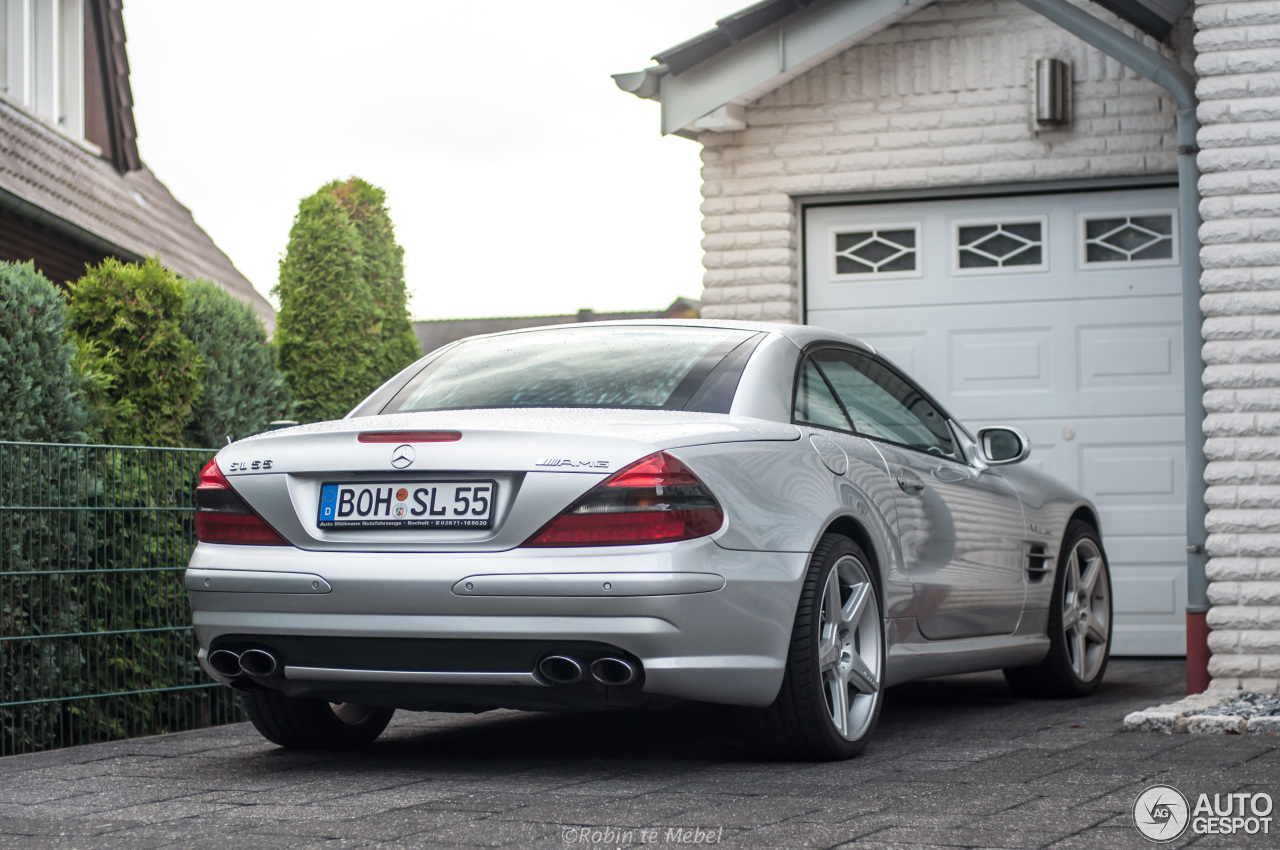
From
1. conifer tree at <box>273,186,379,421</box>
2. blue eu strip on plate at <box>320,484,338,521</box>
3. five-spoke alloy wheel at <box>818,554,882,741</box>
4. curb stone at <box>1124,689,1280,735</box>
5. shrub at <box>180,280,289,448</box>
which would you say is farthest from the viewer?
conifer tree at <box>273,186,379,421</box>

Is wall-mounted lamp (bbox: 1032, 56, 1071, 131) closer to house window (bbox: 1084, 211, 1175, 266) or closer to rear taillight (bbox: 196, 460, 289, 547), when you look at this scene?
house window (bbox: 1084, 211, 1175, 266)

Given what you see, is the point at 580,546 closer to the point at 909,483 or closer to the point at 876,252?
the point at 909,483

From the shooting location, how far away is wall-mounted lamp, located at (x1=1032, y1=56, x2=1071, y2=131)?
919 centimetres

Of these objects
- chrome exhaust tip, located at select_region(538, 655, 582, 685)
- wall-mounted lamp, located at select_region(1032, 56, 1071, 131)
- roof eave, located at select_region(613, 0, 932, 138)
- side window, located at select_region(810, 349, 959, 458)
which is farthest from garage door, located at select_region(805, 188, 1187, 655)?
chrome exhaust tip, located at select_region(538, 655, 582, 685)

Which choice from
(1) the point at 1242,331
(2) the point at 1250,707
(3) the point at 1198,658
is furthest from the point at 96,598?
(1) the point at 1242,331

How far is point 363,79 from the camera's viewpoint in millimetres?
11492

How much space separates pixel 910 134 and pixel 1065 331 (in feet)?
4.98

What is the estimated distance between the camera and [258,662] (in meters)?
4.52

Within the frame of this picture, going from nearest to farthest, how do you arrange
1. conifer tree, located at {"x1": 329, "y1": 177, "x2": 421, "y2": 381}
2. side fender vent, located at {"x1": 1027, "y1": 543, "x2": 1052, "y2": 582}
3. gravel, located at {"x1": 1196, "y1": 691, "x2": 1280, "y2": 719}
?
1. gravel, located at {"x1": 1196, "y1": 691, "x2": 1280, "y2": 719}
2. side fender vent, located at {"x1": 1027, "y1": 543, "x2": 1052, "y2": 582}
3. conifer tree, located at {"x1": 329, "y1": 177, "x2": 421, "y2": 381}

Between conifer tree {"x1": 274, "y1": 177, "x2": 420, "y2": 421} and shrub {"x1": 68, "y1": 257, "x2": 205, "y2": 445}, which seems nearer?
shrub {"x1": 68, "y1": 257, "x2": 205, "y2": 445}

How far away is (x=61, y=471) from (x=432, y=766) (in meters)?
2.01

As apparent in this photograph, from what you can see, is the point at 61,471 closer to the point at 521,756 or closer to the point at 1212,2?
the point at 521,756

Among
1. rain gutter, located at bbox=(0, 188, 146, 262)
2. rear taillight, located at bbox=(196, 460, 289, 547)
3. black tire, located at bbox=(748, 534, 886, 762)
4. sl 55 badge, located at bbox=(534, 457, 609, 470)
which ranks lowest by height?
black tire, located at bbox=(748, 534, 886, 762)

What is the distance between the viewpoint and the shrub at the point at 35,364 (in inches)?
249
